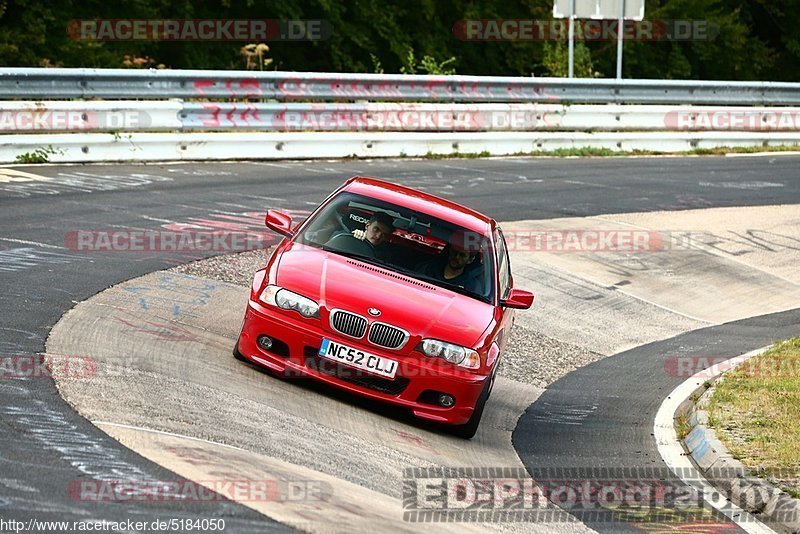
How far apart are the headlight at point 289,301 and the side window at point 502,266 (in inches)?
67.4

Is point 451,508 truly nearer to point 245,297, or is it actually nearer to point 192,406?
point 192,406

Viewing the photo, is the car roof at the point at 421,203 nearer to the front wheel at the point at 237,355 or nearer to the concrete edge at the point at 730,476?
the front wheel at the point at 237,355

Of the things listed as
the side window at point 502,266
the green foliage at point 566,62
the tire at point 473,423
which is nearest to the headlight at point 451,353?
the tire at point 473,423

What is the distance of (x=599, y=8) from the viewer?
2670cm

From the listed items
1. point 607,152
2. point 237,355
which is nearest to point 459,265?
point 237,355

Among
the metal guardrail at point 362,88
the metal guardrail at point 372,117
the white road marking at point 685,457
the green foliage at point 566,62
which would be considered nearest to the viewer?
the white road marking at point 685,457

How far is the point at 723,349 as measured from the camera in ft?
43.3

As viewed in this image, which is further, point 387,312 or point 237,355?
point 237,355

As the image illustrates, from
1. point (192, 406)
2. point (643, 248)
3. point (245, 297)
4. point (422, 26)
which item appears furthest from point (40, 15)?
point (192, 406)

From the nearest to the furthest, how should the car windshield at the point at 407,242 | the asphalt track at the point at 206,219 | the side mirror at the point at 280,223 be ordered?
the asphalt track at the point at 206,219, the car windshield at the point at 407,242, the side mirror at the point at 280,223

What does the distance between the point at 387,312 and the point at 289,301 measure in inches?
26.9

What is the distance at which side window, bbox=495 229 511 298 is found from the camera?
Answer: 9902mm

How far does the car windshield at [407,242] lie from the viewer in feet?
31.3

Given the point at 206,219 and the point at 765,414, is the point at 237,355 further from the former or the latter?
the point at 206,219
